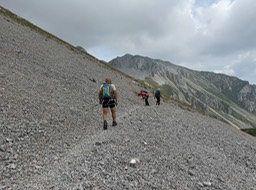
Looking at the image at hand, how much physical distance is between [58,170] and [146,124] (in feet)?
29.9

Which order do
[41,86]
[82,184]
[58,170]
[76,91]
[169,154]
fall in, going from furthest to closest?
1. [76,91]
2. [41,86]
3. [169,154]
4. [58,170]
5. [82,184]

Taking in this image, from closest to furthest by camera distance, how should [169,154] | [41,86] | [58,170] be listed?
[58,170] < [169,154] < [41,86]

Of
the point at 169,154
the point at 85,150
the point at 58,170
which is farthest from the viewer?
the point at 169,154

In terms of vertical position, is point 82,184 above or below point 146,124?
below

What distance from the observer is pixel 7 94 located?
48.6 feet

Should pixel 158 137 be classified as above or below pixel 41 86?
below

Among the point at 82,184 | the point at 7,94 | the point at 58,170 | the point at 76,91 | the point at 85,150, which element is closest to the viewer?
the point at 82,184

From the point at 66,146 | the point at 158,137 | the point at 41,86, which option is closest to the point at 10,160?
the point at 66,146

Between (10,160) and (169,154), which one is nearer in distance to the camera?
(10,160)

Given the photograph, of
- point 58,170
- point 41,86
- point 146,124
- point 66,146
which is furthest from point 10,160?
point 41,86

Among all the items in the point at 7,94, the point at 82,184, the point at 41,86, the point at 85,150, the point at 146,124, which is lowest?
the point at 82,184

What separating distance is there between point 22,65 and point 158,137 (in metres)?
17.6

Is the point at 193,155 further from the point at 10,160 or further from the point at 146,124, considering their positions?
the point at 10,160

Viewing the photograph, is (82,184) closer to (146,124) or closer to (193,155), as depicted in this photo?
(193,155)
